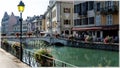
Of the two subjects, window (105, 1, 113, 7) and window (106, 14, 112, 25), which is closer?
window (105, 1, 113, 7)

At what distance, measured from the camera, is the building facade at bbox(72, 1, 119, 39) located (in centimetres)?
4753

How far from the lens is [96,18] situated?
174ft

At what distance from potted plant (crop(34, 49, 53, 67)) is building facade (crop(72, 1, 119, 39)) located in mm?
34041

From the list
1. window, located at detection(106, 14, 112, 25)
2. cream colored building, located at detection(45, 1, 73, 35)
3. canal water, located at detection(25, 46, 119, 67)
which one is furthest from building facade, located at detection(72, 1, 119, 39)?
canal water, located at detection(25, 46, 119, 67)

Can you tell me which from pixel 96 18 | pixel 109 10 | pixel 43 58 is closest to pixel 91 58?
pixel 109 10

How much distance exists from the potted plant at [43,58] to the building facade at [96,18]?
112ft

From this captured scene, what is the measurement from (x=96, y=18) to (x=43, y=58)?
41.5 metres

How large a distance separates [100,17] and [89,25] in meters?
3.75

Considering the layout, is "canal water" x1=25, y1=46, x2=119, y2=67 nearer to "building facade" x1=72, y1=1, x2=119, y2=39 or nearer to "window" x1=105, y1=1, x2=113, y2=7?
"building facade" x1=72, y1=1, x2=119, y2=39

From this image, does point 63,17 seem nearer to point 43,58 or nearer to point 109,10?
point 109,10

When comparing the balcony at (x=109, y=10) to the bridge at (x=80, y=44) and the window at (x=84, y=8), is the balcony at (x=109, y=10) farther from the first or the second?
the window at (x=84, y=8)

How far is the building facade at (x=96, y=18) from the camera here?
156ft

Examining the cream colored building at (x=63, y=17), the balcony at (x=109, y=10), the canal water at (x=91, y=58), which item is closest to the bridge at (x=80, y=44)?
the canal water at (x=91, y=58)

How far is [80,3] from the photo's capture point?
5878 cm
